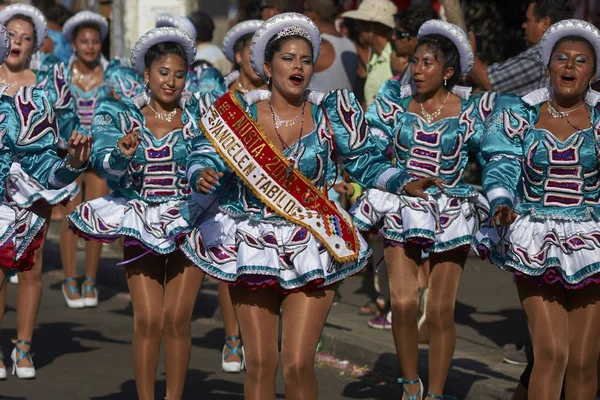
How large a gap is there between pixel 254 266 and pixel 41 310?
567 cm

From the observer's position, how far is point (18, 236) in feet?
24.8

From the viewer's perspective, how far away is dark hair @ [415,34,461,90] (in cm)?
848

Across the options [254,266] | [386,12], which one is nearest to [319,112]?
[254,266]

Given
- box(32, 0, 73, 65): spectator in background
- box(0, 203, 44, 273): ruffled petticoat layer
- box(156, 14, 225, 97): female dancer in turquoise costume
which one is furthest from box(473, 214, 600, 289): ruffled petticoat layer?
box(32, 0, 73, 65): spectator in background

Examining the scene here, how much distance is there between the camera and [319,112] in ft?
22.4

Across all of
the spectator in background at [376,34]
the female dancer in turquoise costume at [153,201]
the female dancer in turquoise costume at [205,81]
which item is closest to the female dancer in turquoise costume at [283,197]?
the female dancer in turquoise costume at [153,201]

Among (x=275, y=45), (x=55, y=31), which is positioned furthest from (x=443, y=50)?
(x=55, y=31)

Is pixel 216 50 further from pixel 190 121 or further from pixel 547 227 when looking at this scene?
pixel 547 227

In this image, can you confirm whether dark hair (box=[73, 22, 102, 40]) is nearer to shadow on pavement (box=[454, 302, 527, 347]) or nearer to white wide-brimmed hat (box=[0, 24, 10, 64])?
shadow on pavement (box=[454, 302, 527, 347])

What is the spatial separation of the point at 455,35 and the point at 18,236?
2.82m

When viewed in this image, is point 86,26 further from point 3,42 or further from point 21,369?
point 3,42

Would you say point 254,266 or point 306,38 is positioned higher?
point 306,38

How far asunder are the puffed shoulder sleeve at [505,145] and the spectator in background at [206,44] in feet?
20.6

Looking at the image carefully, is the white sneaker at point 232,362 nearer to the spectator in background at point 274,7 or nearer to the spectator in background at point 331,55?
the spectator in background at point 331,55
